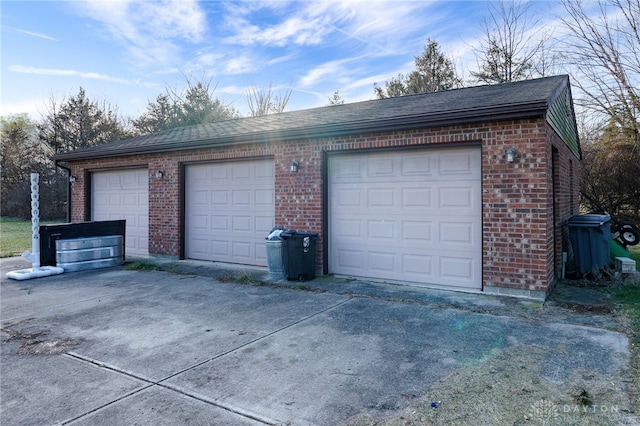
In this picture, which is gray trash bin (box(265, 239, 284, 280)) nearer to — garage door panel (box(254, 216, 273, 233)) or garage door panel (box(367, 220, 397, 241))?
garage door panel (box(254, 216, 273, 233))

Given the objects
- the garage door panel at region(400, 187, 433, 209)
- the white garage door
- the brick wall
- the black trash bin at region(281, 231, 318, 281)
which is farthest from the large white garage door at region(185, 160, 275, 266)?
the garage door panel at region(400, 187, 433, 209)

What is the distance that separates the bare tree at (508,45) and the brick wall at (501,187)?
1399 cm

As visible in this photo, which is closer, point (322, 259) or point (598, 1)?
point (322, 259)

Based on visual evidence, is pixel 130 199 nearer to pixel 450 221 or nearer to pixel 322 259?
pixel 322 259

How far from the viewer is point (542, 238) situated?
5652 mm

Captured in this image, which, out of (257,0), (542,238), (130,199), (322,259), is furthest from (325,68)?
(542,238)

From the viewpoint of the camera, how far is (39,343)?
169 inches

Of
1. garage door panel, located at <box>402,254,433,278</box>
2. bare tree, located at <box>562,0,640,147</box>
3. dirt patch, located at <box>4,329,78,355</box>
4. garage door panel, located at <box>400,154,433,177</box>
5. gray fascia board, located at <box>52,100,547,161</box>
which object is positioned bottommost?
dirt patch, located at <box>4,329,78,355</box>

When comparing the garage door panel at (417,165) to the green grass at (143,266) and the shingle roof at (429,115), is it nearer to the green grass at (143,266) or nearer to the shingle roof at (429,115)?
the shingle roof at (429,115)

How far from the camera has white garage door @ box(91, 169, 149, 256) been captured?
1055 cm

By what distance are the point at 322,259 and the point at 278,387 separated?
4493 mm

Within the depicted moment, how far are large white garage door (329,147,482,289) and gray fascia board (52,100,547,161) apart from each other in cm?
53

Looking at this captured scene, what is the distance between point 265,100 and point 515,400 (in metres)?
27.3

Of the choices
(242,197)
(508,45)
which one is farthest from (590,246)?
(508,45)
